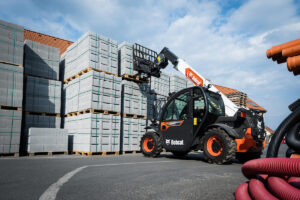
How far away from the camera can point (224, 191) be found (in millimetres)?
2650

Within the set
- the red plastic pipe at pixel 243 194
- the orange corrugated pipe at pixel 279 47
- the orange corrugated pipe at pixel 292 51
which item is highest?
the orange corrugated pipe at pixel 279 47

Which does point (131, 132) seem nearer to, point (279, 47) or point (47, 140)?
point (47, 140)

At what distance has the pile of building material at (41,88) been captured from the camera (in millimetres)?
9430

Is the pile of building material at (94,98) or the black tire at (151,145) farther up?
the pile of building material at (94,98)

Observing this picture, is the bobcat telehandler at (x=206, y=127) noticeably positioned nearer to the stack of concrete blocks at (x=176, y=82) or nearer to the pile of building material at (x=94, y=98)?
the pile of building material at (x=94, y=98)

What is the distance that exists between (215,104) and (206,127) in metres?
0.91

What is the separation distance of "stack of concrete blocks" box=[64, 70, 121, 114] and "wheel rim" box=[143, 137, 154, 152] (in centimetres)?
216

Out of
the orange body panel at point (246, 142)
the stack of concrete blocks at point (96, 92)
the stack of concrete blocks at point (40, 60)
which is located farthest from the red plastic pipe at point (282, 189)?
the stack of concrete blocks at point (40, 60)

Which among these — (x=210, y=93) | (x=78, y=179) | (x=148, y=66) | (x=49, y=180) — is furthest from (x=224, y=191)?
(x=148, y=66)

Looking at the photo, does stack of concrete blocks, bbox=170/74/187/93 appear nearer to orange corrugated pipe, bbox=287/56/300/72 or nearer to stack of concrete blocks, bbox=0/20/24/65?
stack of concrete blocks, bbox=0/20/24/65

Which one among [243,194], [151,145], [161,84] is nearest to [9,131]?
[151,145]

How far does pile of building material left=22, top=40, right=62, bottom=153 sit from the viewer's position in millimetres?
9430

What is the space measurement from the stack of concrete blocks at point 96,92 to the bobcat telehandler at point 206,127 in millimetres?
2272

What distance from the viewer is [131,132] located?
10.0 meters
